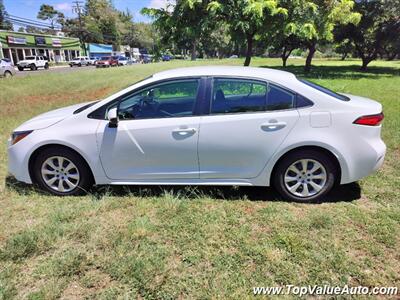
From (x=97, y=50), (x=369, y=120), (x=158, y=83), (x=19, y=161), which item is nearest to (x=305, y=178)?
(x=369, y=120)

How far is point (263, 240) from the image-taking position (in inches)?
126

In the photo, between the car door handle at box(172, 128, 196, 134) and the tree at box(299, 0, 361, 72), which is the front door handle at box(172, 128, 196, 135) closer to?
the car door handle at box(172, 128, 196, 134)

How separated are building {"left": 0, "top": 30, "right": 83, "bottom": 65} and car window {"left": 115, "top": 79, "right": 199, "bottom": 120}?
52258 millimetres

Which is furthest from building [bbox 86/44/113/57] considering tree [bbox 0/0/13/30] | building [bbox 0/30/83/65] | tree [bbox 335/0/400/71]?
tree [bbox 335/0/400/71]

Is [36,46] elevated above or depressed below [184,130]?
above

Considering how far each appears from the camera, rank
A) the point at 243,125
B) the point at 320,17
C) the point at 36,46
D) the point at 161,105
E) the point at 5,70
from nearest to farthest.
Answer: the point at 243,125 < the point at 161,105 < the point at 320,17 < the point at 5,70 < the point at 36,46

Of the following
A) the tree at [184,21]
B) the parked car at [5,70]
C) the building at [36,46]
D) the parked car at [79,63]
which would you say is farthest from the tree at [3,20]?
the tree at [184,21]

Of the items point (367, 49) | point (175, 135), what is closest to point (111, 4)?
point (367, 49)

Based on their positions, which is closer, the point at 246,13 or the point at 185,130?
the point at 185,130

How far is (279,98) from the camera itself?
3742 mm

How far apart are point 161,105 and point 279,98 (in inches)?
54.5

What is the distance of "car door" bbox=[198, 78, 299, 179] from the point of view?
3.69 meters

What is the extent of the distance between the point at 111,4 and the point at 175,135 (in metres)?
117

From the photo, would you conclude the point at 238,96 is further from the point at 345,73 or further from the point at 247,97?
the point at 345,73
